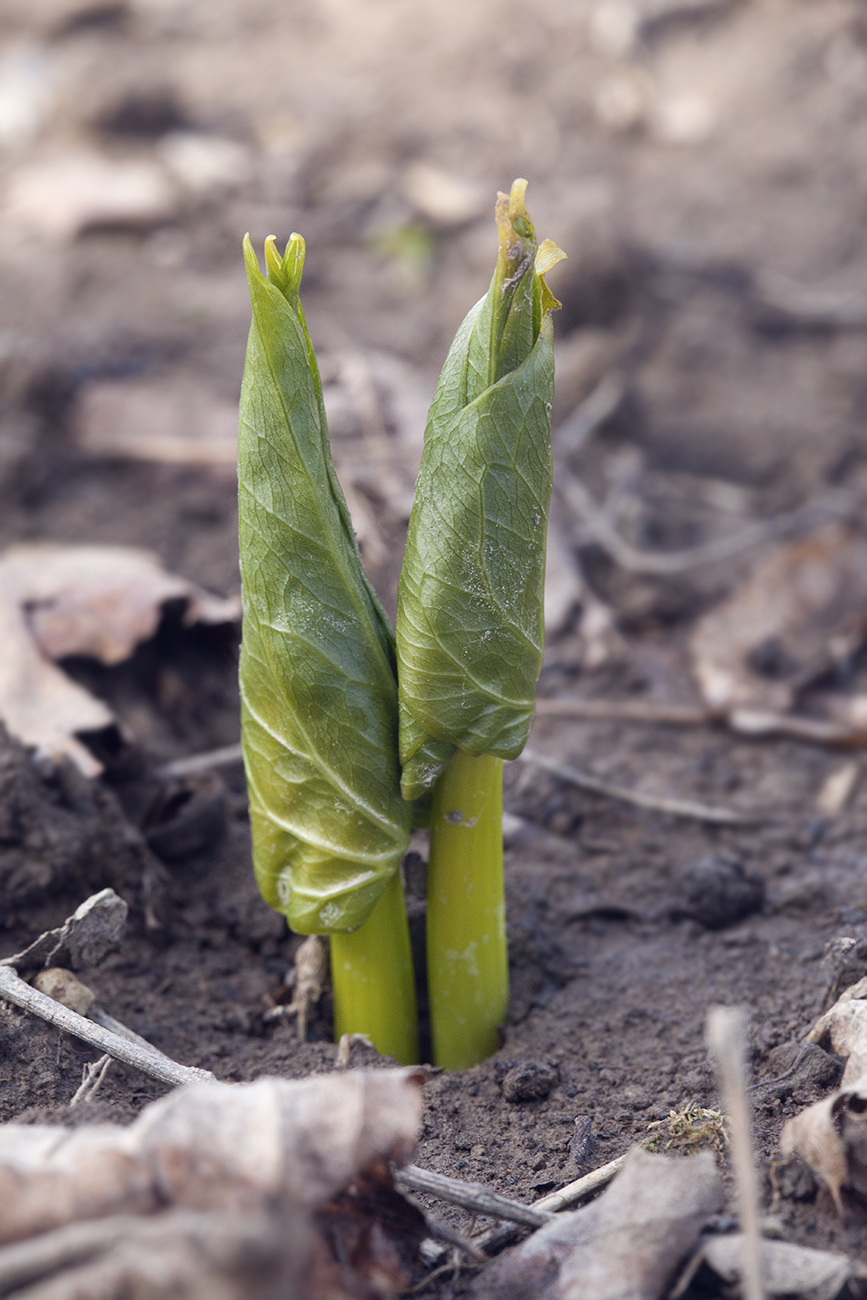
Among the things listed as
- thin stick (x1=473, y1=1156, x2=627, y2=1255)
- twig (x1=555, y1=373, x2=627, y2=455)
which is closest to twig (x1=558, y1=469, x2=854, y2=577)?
twig (x1=555, y1=373, x2=627, y2=455)

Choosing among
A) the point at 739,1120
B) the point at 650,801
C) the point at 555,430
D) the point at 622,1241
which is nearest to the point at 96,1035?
the point at 622,1241

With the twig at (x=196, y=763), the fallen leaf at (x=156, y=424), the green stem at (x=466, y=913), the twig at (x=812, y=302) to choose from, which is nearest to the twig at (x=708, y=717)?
the twig at (x=196, y=763)

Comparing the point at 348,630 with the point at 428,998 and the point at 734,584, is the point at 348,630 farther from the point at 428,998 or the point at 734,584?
the point at 734,584

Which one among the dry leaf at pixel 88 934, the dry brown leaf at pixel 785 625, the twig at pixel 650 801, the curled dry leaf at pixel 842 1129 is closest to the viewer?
the curled dry leaf at pixel 842 1129

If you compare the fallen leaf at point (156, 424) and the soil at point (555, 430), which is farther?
the fallen leaf at point (156, 424)

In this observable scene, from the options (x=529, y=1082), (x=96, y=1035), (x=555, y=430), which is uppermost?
(x=555, y=430)

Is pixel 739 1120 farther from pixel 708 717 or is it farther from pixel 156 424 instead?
pixel 156 424

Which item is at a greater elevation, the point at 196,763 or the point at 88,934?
the point at 196,763

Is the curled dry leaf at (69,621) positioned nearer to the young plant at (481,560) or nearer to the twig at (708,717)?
the young plant at (481,560)
